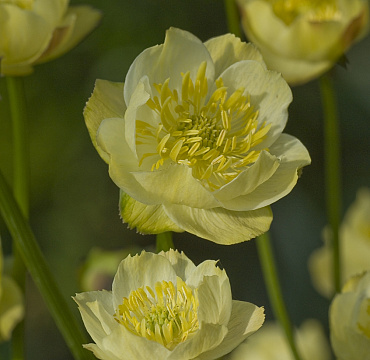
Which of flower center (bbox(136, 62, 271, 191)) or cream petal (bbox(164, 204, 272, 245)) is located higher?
flower center (bbox(136, 62, 271, 191))

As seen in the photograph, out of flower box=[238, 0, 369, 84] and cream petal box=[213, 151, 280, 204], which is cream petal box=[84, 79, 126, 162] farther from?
flower box=[238, 0, 369, 84]

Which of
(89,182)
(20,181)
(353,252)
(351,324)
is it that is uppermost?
(20,181)

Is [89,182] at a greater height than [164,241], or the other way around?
[164,241]

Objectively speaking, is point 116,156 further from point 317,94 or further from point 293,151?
point 317,94

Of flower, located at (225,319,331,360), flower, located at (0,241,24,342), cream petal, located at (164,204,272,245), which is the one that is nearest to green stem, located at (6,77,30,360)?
flower, located at (0,241,24,342)

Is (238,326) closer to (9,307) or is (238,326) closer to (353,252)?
(9,307)

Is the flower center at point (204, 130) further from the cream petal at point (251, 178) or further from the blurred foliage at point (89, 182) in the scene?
the blurred foliage at point (89, 182)

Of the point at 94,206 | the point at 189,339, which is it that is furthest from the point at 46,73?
the point at 189,339

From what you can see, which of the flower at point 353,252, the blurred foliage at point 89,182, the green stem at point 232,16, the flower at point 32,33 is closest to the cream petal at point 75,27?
the flower at point 32,33

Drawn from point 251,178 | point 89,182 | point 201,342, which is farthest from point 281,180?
point 89,182
